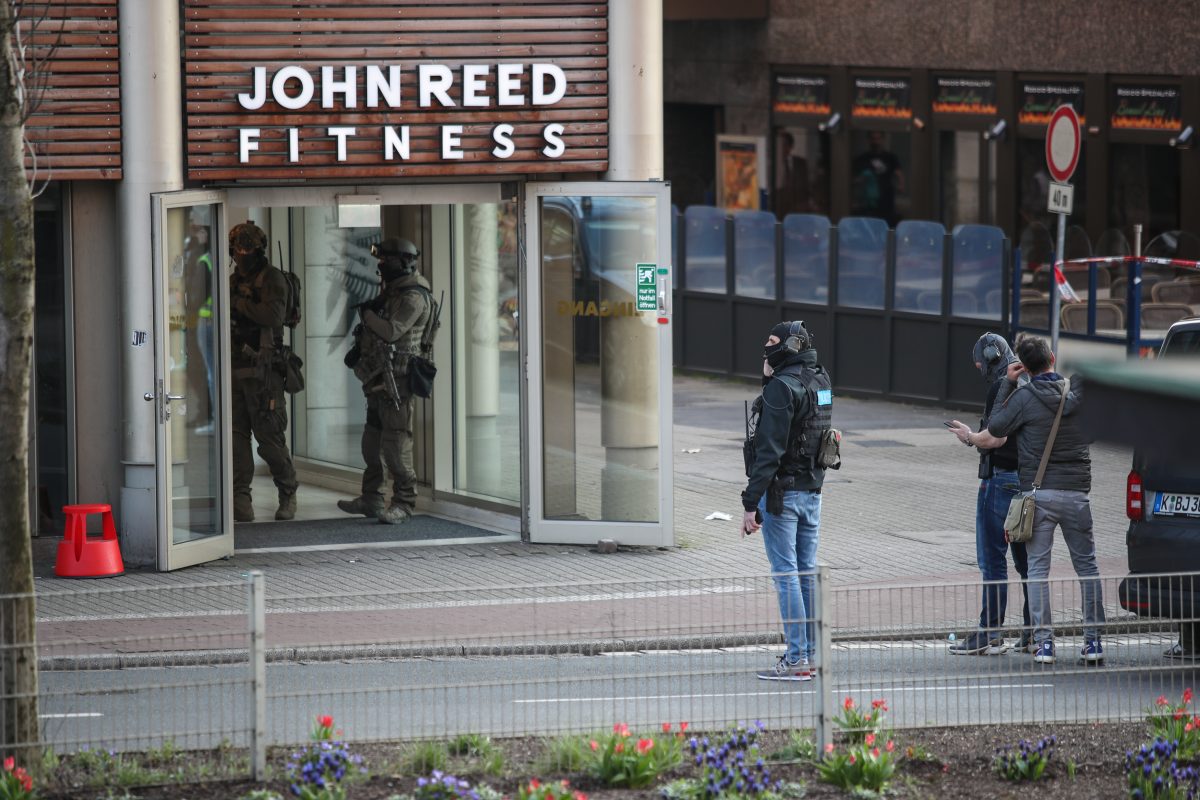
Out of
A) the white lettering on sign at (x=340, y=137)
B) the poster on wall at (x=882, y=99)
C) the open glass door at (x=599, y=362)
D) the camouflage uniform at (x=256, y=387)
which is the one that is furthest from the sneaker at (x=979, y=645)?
the poster on wall at (x=882, y=99)

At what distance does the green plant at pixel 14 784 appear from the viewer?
616 centimetres

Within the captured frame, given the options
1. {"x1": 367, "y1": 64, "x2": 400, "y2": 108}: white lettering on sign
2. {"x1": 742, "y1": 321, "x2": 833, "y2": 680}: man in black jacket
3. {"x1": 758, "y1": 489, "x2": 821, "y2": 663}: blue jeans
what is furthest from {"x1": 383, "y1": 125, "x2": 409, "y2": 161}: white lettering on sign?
{"x1": 758, "y1": 489, "x2": 821, "y2": 663}: blue jeans

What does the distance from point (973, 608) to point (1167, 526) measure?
5.86 feet

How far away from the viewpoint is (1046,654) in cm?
762

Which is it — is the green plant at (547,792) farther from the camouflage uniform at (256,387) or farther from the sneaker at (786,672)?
the camouflage uniform at (256,387)

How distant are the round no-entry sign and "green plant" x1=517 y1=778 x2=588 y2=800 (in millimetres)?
11234

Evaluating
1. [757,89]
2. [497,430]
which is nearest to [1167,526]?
[497,430]

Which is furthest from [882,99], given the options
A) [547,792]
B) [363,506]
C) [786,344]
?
[547,792]

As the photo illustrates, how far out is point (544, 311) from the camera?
499 inches

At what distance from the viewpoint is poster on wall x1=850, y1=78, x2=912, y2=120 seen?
26219 mm

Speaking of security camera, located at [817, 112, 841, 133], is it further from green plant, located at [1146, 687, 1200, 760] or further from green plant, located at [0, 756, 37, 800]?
green plant, located at [0, 756, 37, 800]

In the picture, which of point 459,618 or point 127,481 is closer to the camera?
point 459,618

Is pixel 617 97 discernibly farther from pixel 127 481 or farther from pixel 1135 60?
pixel 1135 60

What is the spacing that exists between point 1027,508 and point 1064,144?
7.74 meters
